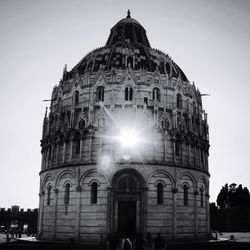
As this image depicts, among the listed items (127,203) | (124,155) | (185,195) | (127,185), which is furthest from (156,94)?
(127,203)

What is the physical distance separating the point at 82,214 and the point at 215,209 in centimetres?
4035

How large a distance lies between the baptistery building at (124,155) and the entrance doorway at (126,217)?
0.09m

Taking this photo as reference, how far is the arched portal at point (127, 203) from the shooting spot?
30.9 m

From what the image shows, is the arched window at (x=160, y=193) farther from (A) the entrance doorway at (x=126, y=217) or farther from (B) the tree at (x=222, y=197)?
(B) the tree at (x=222, y=197)

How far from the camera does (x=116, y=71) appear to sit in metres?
36.1

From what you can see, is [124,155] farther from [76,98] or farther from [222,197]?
[222,197]

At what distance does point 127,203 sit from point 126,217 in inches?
50.5

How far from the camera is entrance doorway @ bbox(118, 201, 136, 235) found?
3087 cm

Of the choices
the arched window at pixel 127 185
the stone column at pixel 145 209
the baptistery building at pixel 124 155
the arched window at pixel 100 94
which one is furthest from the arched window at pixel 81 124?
the stone column at pixel 145 209

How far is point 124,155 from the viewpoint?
3266cm

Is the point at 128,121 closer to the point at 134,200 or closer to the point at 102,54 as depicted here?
the point at 134,200

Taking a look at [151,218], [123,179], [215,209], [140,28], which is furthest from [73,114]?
[215,209]

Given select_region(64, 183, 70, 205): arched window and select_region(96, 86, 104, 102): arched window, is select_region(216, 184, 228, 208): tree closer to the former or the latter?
select_region(96, 86, 104, 102): arched window

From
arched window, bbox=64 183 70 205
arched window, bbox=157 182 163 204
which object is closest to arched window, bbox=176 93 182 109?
arched window, bbox=157 182 163 204
